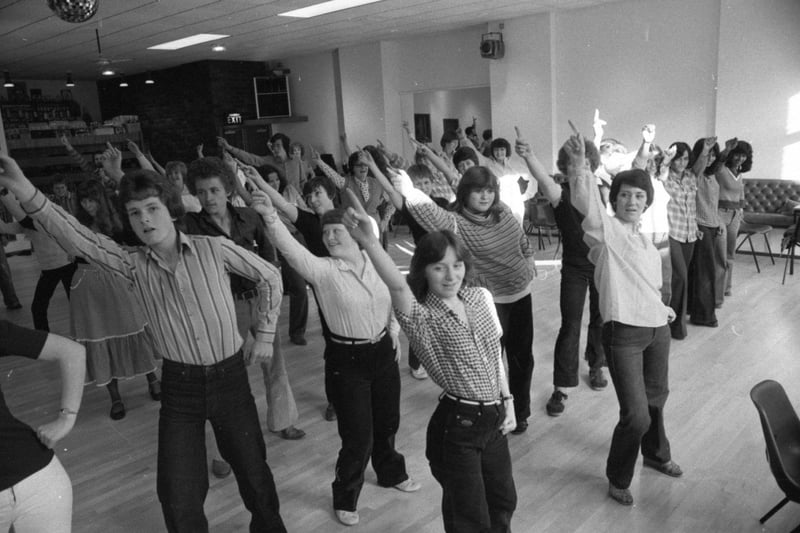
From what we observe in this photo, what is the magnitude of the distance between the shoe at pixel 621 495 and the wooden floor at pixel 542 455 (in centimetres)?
6

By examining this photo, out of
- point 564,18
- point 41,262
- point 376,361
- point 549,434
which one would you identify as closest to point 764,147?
point 564,18

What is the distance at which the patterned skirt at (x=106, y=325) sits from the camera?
165 inches

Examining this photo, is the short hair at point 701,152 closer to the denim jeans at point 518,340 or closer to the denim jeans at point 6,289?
the denim jeans at point 518,340

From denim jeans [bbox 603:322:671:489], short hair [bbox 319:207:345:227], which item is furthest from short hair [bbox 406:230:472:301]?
denim jeans [bbox 603:322:671:489]

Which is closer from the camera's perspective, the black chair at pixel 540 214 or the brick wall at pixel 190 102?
the black chair at pixel 540 214

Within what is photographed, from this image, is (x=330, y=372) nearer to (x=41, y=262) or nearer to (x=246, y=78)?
(x=41, y=262)

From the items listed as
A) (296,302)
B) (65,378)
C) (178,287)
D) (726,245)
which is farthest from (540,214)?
(65,378)

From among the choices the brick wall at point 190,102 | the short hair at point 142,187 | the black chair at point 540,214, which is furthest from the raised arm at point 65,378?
the brick wall at point 190,102

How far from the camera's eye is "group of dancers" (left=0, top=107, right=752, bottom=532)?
2221mm

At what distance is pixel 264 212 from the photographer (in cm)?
242

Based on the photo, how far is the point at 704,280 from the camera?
5.51 meters

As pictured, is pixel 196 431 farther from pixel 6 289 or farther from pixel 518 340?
pixel 6 289

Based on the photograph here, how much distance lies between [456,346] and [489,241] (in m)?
1.28

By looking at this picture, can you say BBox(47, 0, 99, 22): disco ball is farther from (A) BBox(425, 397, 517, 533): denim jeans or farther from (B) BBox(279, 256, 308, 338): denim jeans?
(A) BBox(425, 397, 517, 533): denim jeans
